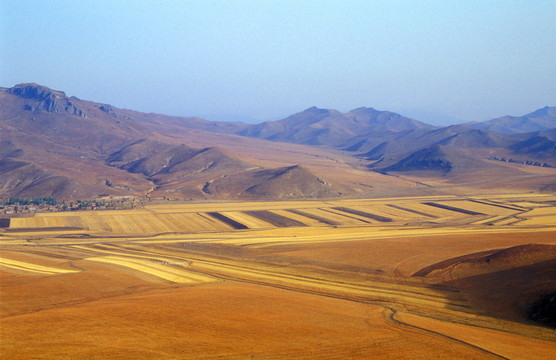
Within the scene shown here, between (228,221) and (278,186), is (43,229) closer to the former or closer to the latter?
(228,221)

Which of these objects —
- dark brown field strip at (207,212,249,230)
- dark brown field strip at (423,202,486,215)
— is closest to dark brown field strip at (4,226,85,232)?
dark brown field strip at (207,212,249,230)

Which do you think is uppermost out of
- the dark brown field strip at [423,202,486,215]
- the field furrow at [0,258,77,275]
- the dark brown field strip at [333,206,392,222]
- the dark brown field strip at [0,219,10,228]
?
the dark brown field strip at [423,202,486,215]

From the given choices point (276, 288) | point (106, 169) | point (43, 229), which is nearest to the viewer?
point (276, 288)

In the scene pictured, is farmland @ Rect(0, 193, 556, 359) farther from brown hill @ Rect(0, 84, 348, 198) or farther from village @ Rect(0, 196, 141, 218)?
brown hill @ Rect(0, 84, 348, 198)

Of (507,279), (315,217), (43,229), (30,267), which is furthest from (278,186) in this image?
(507,279)

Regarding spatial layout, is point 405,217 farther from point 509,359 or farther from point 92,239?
point 509,359
